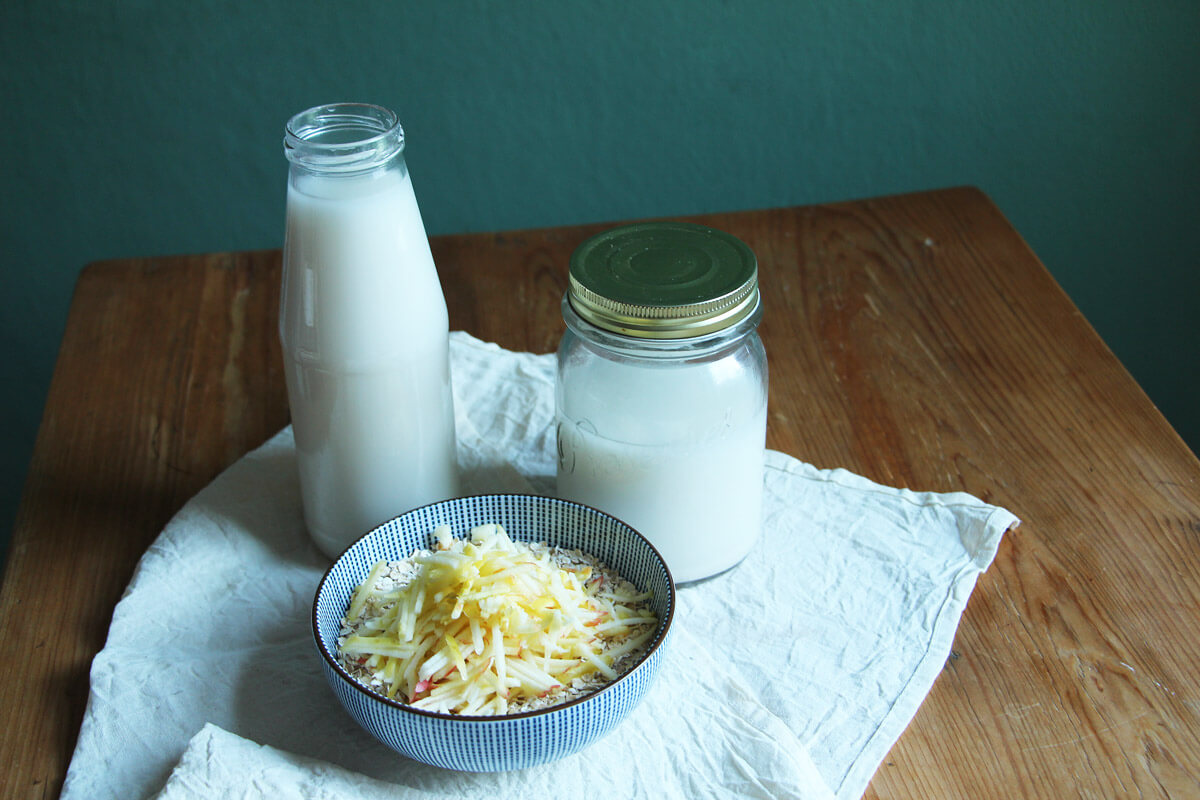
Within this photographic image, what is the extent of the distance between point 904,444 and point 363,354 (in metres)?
0.51

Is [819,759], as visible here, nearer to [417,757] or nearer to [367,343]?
[417,757]

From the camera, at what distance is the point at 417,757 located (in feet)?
2.18

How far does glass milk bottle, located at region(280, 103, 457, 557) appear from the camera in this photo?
29.3 inches

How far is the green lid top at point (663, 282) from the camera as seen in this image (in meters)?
0.73

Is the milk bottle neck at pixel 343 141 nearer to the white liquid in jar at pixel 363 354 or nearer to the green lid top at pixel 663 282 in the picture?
the white liquid in jar at pixel 363 354

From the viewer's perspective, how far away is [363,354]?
0.78 metres

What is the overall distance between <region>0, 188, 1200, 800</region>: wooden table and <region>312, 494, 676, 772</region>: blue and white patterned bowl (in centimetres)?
18

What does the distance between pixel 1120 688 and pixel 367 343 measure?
0.58 m

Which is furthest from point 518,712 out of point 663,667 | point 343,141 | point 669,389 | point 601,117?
point 601,117

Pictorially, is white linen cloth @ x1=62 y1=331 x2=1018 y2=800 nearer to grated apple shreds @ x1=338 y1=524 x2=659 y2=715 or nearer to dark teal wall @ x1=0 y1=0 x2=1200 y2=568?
grated apple shreds @ x1=338 y1=524 x2=659 y2=715

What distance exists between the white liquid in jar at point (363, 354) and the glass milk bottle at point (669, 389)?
4.2 inches

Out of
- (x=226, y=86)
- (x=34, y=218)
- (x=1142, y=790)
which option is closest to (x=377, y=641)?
(x=1142, y=790)

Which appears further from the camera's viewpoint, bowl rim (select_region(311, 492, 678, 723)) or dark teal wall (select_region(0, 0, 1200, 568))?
dark teal wall (select_region(0, 0, 1200, 568))

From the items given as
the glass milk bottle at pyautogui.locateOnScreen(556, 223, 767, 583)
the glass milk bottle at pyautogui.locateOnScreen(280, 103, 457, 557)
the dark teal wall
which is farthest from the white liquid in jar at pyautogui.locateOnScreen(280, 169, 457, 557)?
the dark teal wall
